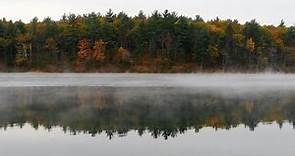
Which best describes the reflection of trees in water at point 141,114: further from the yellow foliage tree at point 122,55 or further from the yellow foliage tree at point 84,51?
the yellow foliage tree at point 84,51

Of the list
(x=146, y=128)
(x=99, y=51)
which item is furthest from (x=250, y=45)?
(x=146, y=128)

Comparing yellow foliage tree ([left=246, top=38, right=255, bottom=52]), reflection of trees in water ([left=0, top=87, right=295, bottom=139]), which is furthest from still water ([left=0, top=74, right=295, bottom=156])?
yellow foliage tree ([left=246, top=38, right=255, bottom=52])

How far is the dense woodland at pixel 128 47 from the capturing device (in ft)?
319

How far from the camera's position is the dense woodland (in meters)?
97.2

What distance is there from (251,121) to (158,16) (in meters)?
84.8

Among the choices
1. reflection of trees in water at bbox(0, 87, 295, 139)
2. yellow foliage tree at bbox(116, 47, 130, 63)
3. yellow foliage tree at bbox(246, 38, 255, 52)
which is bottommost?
reflection of trees in water at bbox(0, 87, 295, 139)

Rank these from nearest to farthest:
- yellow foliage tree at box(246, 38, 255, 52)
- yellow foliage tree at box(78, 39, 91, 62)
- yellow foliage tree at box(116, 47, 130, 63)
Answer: yellow foliage tree at box(116, 47, 130, 63) < yellow foliage tree at box(78, 39, 91, 62) < yellow foliage tree at box(246, 38, 255, 52)

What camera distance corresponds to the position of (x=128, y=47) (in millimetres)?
103250

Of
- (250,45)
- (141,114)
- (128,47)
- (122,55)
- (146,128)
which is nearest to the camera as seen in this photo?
(146,128)

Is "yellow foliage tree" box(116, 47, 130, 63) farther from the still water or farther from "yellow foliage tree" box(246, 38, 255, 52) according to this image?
the still water

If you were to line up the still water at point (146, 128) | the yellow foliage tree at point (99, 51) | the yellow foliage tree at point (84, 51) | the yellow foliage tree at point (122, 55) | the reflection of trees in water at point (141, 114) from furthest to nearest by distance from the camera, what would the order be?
1. the yellow foliage tree at point (84, 51)
2. the yellow foliage tree at point (99, 51)
3. the yellow foliage tree at point (122, 55)
4. the reflection of trees in water at point (141, 114)
5. the still water at point (146, 128)

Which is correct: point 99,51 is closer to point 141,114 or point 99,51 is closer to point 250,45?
point 250,45

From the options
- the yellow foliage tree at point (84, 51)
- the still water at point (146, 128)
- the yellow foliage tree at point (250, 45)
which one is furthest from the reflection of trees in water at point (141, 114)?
the yellow foliage tree at point (250, 45)

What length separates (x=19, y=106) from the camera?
26.8 m
